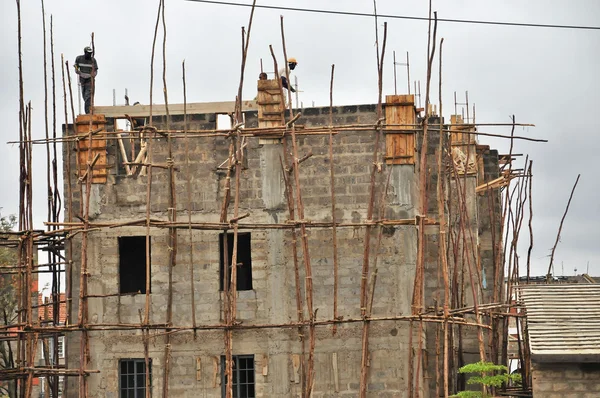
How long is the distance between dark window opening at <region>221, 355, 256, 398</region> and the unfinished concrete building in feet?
0.09

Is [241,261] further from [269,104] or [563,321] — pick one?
[563,321]

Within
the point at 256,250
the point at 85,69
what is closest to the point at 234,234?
the point at 256,250

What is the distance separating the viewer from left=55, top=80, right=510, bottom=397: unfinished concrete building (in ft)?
80.9

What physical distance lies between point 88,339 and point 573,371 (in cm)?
984

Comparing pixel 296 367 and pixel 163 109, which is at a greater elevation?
pixel 163 109

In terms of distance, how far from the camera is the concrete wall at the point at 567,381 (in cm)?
2098

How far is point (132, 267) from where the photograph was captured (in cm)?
2672

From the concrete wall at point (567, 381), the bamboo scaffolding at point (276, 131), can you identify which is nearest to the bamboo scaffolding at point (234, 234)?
the bamboo scaffolding at point (276, 131)

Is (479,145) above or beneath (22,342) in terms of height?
above

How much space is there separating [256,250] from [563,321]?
21.6ft

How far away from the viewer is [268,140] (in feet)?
83.7

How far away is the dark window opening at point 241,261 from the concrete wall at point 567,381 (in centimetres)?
699

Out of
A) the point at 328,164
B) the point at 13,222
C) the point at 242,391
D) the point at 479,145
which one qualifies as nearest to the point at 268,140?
the point at 328,164

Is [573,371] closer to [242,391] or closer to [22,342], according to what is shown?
[242,391]
